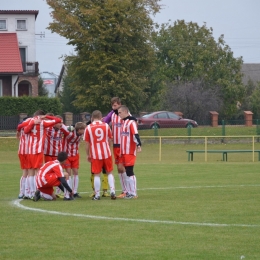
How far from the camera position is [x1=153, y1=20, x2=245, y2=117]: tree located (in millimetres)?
76562

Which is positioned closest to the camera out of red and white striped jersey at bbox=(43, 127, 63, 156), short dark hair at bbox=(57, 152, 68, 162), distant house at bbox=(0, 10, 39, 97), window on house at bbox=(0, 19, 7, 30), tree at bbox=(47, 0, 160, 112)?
short dark hair at bbox=(57, 152, 68, 162)

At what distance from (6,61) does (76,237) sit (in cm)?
5087

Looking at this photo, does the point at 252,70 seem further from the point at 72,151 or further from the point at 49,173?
the point at 49,173

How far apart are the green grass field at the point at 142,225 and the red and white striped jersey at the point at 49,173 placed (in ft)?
1.48

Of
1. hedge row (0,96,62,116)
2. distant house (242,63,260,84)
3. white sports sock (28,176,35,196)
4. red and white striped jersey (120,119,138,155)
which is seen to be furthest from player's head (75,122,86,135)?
distant house (242,63,260,84)

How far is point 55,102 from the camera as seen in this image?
53.2 metres

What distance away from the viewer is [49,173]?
14.1 metres

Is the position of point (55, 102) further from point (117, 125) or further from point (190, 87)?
point (117, 125)

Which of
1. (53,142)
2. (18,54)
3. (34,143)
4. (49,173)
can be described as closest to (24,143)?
(34,143)

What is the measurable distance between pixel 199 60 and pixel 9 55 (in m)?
23.8

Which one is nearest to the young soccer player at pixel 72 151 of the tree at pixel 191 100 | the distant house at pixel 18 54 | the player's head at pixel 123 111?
the player's head at pixel 123 111

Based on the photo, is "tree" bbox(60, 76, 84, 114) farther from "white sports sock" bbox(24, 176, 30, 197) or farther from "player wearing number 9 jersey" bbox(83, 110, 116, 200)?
"player wearing number 9 jersey" bbox(83, 110, 116, 200)

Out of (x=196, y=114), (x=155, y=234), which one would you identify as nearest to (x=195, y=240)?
(x=155, y=234)

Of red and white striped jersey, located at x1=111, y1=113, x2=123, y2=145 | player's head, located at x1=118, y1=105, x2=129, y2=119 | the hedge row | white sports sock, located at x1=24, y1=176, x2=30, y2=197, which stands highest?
the hedge row
